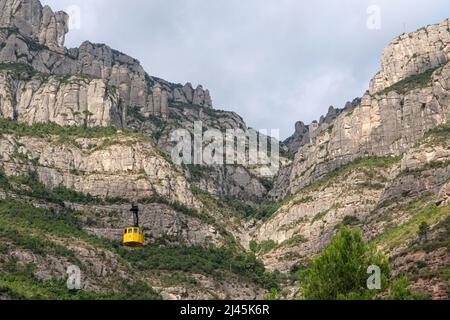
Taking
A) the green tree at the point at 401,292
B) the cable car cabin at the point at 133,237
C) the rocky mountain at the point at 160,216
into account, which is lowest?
the green tree at the point at 401,292

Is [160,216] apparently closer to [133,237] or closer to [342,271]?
[133,237]

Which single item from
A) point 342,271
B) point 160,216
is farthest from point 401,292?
point 160,216

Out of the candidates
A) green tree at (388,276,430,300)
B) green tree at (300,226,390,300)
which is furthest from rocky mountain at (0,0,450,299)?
green tree at (388,276,430,300)

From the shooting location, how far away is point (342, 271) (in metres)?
56.5

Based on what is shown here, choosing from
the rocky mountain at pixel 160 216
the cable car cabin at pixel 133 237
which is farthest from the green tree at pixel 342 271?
the rocky mountain at pixel 160 216

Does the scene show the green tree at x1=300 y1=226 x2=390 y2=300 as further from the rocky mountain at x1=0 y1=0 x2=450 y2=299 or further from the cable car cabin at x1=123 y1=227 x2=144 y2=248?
the rocky mountain at x1=0 y1=0 x2=450 y2=299

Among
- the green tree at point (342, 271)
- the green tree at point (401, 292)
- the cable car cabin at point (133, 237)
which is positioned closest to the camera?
the green tree at point (401, 292)

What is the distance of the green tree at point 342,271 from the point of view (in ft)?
184

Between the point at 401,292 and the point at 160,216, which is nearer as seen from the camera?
the point at 401,292

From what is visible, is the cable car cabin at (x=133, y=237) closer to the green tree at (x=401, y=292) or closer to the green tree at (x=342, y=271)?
the green tree at (x=342, y=271)

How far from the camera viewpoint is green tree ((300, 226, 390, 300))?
56.0 meters

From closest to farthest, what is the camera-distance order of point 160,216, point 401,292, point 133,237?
point 401,292 → point 133,237 → point 160,216

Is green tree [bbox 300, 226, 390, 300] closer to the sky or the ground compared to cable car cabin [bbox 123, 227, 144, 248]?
closer to the ground

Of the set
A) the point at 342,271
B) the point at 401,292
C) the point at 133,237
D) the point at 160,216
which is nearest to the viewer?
the point at 401,292
